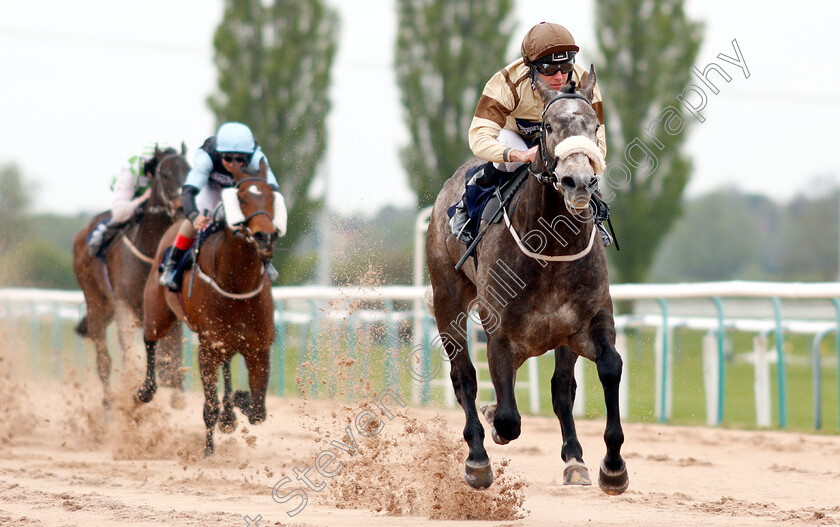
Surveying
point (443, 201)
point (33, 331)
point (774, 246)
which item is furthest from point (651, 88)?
point (774, 246)

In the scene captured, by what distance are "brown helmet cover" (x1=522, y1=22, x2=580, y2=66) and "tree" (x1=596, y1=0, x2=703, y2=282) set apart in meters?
16.2

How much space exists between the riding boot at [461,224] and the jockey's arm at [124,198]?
13.3 ft

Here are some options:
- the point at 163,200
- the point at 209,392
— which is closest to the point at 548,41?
the point at 209,392

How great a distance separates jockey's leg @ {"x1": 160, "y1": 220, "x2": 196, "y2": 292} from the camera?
6.88m

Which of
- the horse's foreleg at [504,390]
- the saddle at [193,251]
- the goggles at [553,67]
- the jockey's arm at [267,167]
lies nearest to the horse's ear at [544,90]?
the goggles at [553,67]

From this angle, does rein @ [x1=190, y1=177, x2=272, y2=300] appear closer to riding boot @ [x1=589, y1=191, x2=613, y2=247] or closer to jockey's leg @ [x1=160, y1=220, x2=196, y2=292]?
jockey's leg @ [x1=160, y1=220, x2=196, y2=292]

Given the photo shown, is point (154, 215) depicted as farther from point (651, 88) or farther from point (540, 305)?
point (651, 88)

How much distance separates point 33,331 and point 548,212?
1180cm

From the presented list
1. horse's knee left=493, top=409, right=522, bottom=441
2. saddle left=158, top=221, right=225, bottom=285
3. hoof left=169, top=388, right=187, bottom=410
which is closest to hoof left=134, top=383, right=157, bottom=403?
hoof left=169, top=388, right=187, bottom=410

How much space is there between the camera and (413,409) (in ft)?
30.4

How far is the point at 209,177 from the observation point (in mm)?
7090

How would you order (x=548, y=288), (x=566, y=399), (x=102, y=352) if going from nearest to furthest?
(x=548, y=288), (x=566, y=399), (x=102, y=352)

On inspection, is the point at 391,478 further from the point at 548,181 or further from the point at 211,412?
the point at 548,181

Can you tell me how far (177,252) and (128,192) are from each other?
1786 mm
